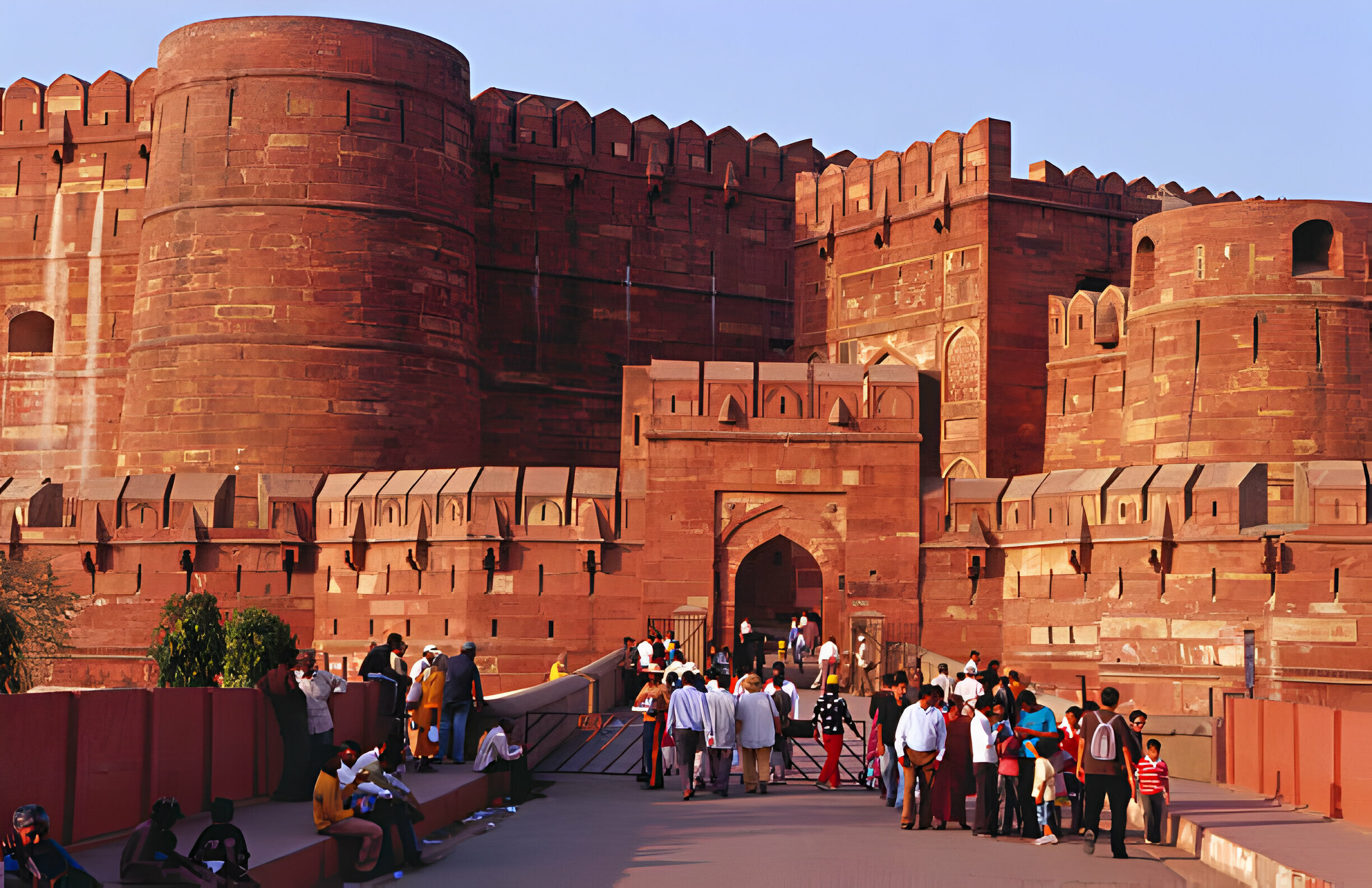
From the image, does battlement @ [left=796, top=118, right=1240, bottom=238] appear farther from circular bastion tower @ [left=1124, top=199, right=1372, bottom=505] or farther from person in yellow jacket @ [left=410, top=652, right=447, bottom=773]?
person in yellow jacket @ [left=410, top=652, right=447, bottom=773]

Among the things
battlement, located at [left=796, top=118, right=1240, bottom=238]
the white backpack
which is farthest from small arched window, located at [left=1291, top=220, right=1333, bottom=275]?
the white backpack

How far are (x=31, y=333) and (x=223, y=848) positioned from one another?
23.0 metres

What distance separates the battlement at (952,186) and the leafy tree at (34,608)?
14348 mm

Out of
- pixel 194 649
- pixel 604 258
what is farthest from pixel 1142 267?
pixel 194 649

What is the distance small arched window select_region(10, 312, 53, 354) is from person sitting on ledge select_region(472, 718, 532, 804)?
1849 cm

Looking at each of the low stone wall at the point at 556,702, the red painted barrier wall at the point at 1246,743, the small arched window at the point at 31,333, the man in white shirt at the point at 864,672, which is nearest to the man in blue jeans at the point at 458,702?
the low stone wall at the point at 556,702

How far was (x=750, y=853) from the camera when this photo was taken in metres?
9.35

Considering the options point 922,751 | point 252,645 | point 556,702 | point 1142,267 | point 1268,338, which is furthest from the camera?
point 1142,267

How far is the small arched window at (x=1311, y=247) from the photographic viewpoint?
2147 centimetres

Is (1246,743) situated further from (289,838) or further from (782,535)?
(782,535)

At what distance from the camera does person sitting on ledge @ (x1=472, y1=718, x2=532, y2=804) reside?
12.1 metres

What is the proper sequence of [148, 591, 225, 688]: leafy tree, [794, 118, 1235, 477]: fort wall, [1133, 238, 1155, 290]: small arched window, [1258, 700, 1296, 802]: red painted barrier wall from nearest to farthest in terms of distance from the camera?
[1258, 700, 1296, 802]: red painted barrier wall < [148, 591, 225, 688]: leafy tree < [1133, 238, 1155, 290]: small arched window < [794, 118, 1235, 477]: fort wall

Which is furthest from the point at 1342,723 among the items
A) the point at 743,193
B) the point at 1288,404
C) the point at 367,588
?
the point at 743,193

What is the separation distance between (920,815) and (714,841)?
5.85 ft
